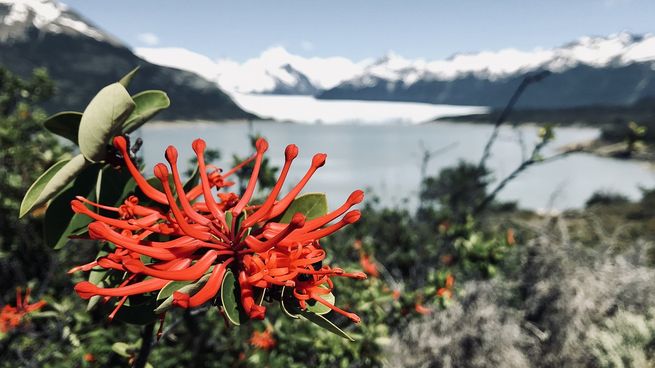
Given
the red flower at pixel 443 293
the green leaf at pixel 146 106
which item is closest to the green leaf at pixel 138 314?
the green leaf at pixel 146 106

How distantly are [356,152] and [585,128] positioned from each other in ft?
147

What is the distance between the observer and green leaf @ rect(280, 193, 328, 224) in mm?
1091

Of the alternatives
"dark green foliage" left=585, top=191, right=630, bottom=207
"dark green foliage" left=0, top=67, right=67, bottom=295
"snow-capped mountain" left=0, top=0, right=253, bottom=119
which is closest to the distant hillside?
"dark green foliage" left=585, top=191, right=630, bottom=207

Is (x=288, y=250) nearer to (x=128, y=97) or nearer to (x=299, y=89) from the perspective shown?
(x=128, y=97)

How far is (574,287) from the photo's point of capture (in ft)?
15.3

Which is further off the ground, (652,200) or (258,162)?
(258,162)

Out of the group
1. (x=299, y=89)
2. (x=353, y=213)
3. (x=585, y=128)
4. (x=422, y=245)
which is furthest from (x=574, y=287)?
(x=299, y=89)

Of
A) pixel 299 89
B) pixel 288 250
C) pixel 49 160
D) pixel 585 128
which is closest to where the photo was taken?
pixel 288 250

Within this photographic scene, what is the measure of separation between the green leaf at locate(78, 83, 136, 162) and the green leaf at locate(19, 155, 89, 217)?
0.08 m

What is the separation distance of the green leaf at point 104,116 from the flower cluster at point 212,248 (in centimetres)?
5

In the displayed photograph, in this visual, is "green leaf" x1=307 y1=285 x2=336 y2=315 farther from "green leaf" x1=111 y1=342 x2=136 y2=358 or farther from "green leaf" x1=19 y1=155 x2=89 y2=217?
"green leaf" x1=111 y1=342 x2=136 y2=358

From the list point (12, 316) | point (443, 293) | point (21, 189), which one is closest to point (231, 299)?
point (443, 293)

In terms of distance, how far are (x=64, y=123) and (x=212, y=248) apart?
658 millimetres

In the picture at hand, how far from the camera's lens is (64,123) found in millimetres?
1156
